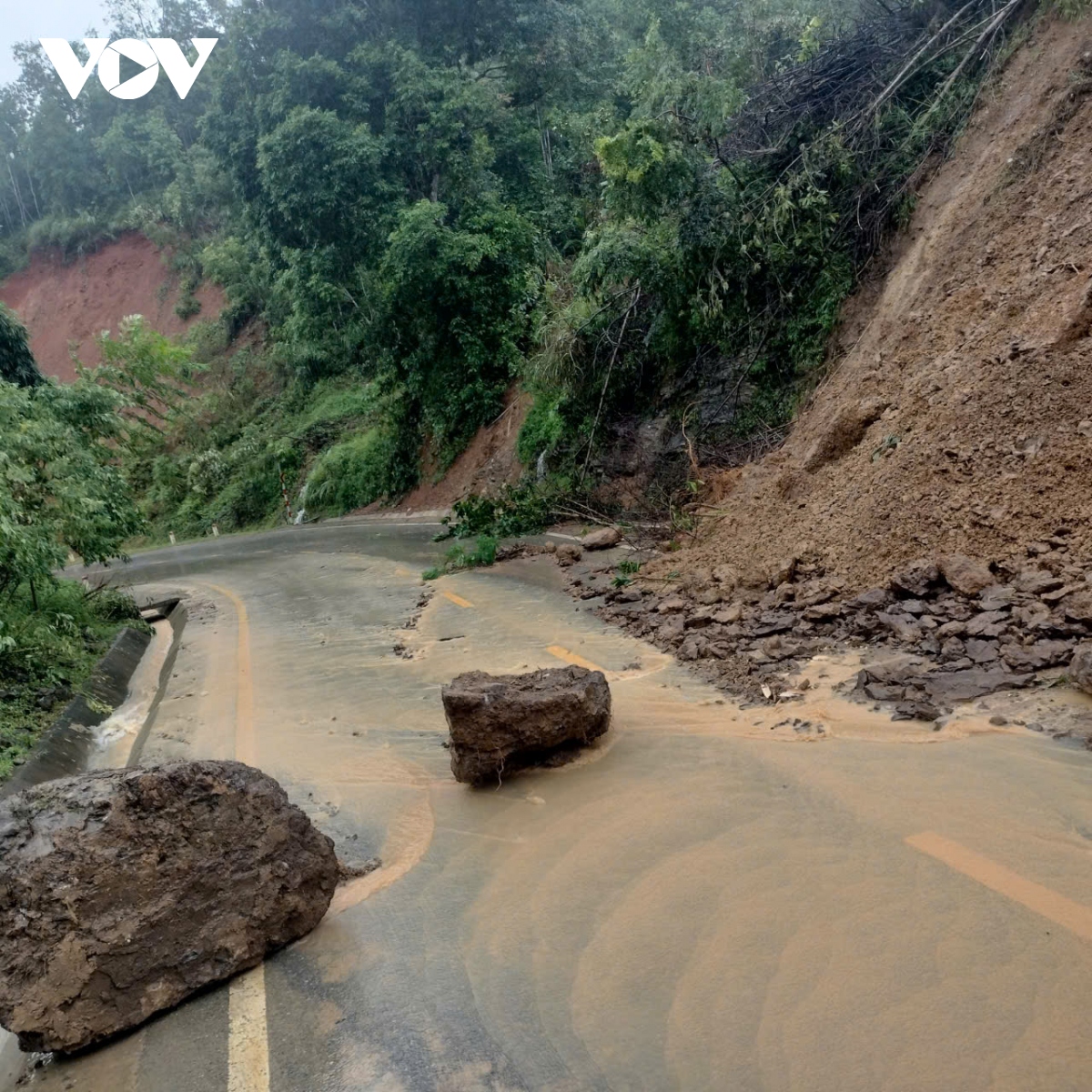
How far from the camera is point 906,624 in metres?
6.87

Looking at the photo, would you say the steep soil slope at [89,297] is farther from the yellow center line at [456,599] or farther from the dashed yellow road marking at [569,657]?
the dashed yellow road marking at [569,657]

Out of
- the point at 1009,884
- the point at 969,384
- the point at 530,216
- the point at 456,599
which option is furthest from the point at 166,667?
the point at 530,216

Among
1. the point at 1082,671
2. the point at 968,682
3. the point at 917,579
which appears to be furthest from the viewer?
the point at 917,579

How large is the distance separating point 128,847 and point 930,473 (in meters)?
7.26

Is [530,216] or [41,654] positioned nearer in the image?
[41,654]

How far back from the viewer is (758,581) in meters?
8.76

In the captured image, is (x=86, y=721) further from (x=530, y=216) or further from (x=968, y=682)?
(x=530, y=216)

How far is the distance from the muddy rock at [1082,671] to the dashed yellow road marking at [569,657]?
3.55 meters

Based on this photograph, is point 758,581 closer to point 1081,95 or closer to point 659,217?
point 1081,95

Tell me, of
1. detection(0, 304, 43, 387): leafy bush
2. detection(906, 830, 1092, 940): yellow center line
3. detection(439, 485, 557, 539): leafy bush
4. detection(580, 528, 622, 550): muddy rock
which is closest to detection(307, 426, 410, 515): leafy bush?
detection(439, 485, 557, 539): leafy bush

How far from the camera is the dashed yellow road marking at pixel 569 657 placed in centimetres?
784

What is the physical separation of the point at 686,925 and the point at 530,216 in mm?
25722

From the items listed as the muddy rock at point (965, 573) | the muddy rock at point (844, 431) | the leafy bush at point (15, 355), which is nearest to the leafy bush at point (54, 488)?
the leafy bush at point (15, 355)

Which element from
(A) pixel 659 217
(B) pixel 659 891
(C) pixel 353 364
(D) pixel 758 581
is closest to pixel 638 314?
(A) pixel 659 217
